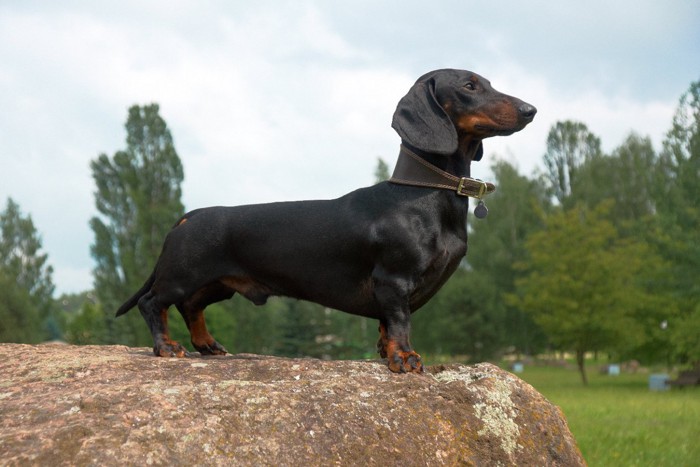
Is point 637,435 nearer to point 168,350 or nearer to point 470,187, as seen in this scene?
point 470,187

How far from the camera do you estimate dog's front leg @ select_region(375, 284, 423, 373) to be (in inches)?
147

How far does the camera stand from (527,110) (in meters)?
3.79

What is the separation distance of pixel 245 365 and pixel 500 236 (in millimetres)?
38098

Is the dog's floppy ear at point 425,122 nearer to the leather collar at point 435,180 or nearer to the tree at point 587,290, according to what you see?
the leather collar at point 435,180

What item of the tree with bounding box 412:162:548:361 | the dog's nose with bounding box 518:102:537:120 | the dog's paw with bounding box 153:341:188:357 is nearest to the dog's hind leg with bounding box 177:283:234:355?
the dog's paw with bounding box 153:341:188:357

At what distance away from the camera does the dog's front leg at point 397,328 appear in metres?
3.74

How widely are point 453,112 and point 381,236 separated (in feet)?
2.68

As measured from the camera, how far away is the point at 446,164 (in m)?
4.00

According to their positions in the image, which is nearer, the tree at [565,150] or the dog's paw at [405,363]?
the dog's paw at [405,363]

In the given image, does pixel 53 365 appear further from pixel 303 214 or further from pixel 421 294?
pixel 421 294

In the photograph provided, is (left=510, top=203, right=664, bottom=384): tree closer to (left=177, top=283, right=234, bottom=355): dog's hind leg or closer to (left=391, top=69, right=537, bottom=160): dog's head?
(left=177, top=283, right=234, bottom=355): dog's hind leg

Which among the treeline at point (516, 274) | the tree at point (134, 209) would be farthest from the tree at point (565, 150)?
the tree at point (134, 209)

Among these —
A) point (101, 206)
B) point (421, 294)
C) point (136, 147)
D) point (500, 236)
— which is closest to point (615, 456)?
point (421, 294)

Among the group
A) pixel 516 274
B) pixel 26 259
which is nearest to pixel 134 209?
pixel 26 259
